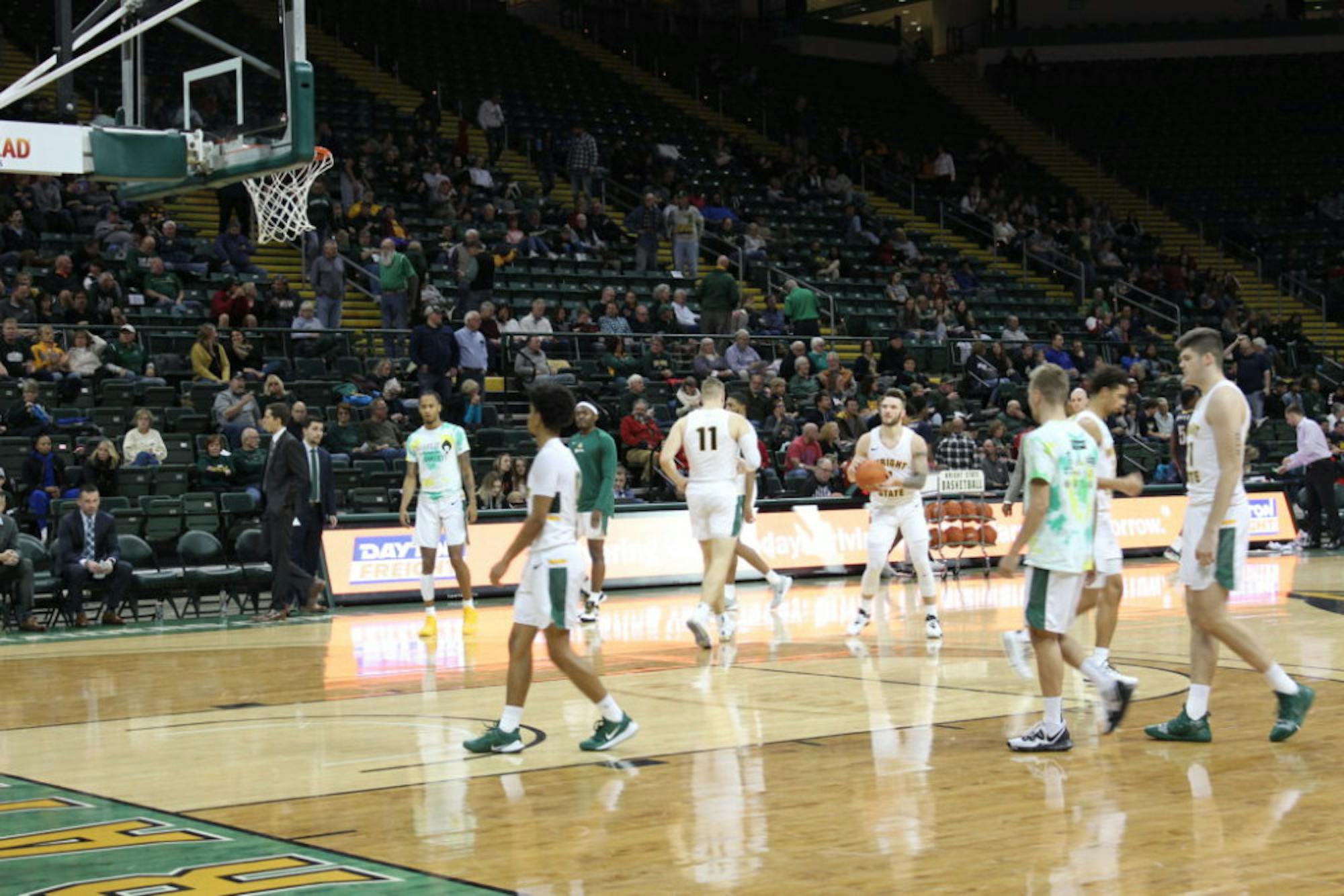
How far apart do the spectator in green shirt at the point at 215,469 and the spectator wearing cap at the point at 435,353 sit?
3.12 meters

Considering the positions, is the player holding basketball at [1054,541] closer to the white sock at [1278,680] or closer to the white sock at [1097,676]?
Result: the white sock at [1097,676]

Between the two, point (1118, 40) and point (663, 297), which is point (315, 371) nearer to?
point (663, 297)

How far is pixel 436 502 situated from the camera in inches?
604

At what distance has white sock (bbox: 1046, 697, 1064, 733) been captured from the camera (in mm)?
8477

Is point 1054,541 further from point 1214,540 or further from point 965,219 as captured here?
point 965,219

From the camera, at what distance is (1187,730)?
8719 mm

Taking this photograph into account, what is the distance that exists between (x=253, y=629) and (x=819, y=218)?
2046 centimetres

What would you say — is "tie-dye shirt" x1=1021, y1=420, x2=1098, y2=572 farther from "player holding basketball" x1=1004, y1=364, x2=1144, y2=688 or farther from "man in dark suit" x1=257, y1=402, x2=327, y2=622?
"man in dark suit" x1=257, y1=402, x2=327, y2=622

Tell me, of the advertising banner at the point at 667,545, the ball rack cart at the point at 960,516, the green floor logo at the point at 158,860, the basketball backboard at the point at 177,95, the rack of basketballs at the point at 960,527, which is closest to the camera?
the green floor logo at the point at 158,860

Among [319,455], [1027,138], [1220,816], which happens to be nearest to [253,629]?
[319,455]

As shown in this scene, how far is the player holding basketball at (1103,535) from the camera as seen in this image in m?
9.83

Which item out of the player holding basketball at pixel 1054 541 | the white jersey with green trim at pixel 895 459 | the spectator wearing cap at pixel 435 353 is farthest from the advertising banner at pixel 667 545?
the player holding basketball at pixel 1054 541

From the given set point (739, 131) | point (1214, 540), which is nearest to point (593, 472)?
point (1214, 540)

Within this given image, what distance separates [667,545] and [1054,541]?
40.5ft
